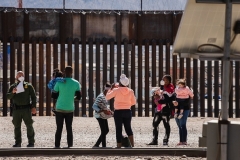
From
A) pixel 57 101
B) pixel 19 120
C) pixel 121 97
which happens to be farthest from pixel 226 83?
pixel 19 120

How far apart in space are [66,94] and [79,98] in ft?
1.21

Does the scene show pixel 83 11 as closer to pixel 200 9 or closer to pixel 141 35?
pixel 141 35

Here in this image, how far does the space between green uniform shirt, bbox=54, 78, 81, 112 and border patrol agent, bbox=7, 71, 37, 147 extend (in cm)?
81

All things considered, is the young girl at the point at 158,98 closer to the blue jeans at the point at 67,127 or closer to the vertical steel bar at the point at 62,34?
the blue jeans at the point at 67,127

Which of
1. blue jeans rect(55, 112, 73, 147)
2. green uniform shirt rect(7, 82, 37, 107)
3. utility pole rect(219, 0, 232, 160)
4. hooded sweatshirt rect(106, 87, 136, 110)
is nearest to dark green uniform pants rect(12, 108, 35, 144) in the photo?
green uniform shirt rect(7, 82, 37, 107)

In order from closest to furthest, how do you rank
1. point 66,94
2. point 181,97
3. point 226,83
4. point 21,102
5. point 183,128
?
point 226,83 < point 66,94 < point 21,102 < point 183,128 < point 181,97

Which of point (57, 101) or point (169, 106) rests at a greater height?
point (57, 101)

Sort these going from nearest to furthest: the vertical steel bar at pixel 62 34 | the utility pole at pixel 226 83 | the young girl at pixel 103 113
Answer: the utility pole at pixel 226 83 → the young girl at pixel 103 113 → the vertical steel bar at pixel 62 34

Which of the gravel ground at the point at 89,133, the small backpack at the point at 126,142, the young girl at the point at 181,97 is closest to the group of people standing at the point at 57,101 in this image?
the gravel ground at the point at 89,133

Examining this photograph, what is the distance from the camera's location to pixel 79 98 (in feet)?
53.6

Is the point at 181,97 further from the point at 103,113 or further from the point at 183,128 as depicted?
the point at 103,113

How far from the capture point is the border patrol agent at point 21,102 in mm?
16691

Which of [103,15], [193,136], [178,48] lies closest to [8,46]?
[103,15]

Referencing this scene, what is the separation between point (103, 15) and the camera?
29.3m
